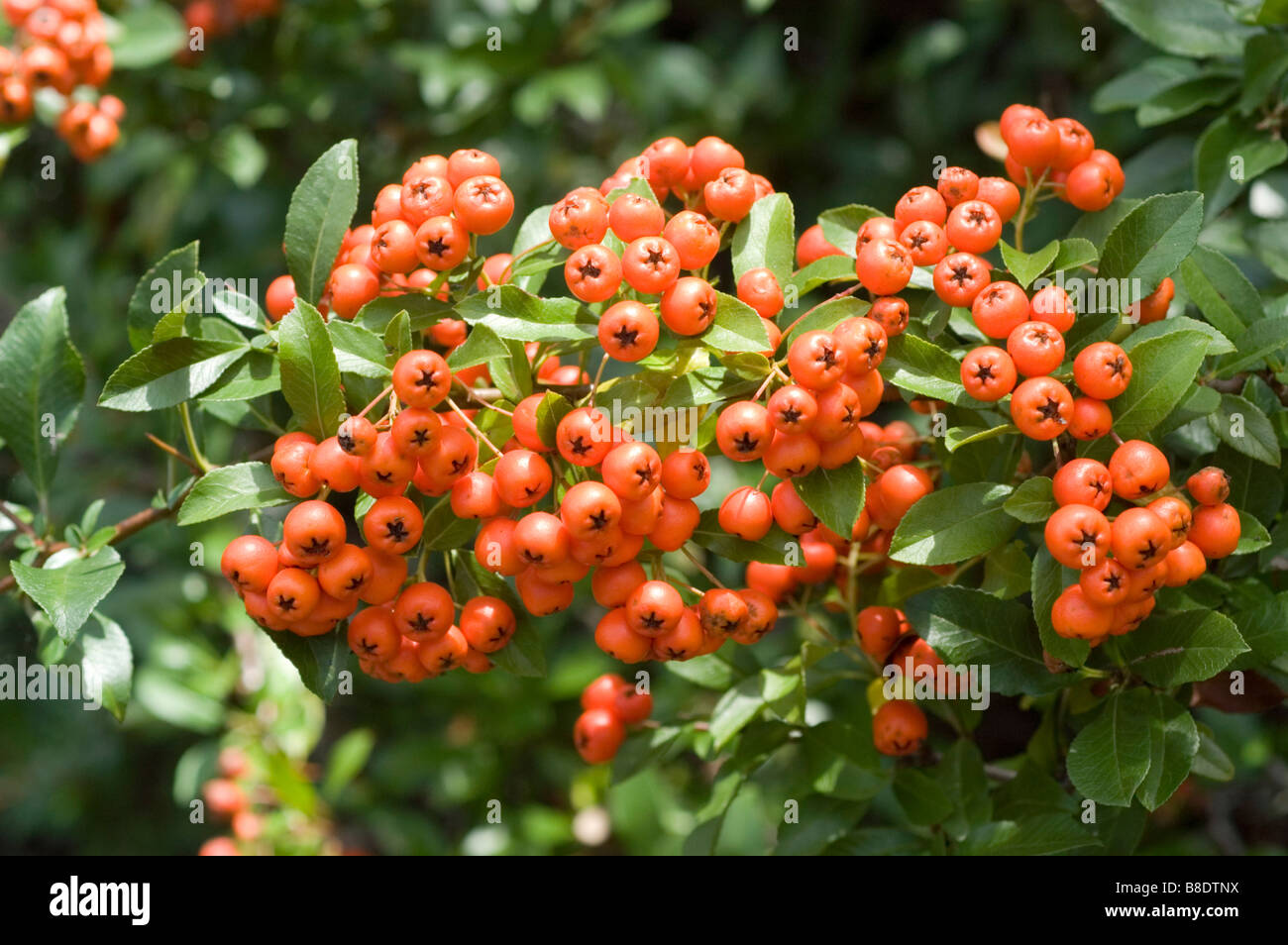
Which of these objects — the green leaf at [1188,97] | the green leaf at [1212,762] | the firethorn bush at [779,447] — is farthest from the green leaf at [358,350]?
the green leaf at [1188,97]

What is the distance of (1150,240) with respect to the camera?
5.95 feet

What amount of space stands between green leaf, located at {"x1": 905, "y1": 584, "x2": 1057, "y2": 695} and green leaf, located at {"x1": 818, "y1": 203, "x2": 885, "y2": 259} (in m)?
0.63

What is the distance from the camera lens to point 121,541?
7.71 ft

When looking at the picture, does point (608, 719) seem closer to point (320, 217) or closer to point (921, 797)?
point (921, 797)

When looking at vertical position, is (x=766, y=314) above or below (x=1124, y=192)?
below

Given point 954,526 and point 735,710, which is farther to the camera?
point 735,710

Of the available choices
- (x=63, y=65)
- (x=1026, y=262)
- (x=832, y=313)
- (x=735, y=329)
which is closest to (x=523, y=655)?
(x=735, y=329)

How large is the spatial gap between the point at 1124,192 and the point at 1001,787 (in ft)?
4.59

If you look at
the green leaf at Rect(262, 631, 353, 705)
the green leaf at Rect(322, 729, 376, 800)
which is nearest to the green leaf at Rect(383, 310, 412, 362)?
the green leaf at Rect(262, 631, 353, 705)

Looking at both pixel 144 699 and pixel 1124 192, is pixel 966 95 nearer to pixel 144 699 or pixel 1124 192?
pixel 1124 192

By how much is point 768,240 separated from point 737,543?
0.52m

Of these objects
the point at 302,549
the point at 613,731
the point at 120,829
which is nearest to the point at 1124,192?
the point at 613,731

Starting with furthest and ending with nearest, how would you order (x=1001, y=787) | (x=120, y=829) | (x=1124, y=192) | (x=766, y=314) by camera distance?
(x=120, y=829)
(x=1124, y=192)
(x=1001, y=787)
(x=766, y=314)

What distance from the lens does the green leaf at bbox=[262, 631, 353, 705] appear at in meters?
1.84
